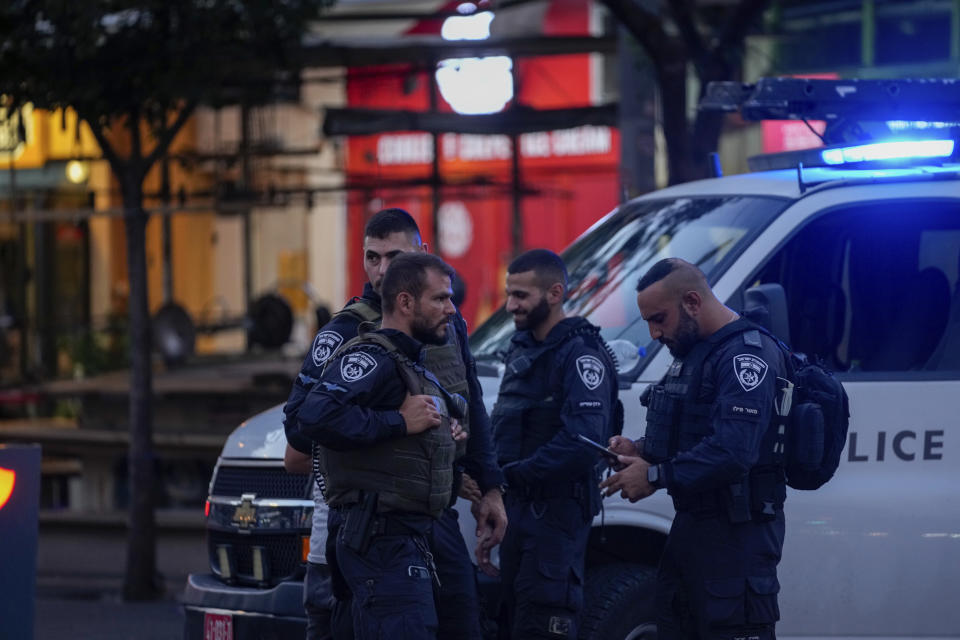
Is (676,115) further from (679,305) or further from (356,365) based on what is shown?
(356,365)

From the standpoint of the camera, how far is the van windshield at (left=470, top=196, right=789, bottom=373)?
5.50 m

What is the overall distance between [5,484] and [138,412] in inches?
166

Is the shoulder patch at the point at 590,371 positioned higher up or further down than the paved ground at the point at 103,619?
higher up

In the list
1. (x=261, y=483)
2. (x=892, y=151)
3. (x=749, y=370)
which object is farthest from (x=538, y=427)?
(x=892, y=151)

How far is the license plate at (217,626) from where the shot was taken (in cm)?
548

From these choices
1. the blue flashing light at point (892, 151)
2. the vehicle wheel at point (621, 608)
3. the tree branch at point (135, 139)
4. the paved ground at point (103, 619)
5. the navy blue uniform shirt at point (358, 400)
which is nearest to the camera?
the navy blue uniform shirt at point (358, 400)

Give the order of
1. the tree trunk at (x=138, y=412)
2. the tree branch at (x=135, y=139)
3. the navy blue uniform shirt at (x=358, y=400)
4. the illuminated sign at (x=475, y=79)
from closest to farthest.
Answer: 1. the navy blue uniform shirt at (x=358, y=400)
2. the tree branch at (x=135, y=139)
3. the tree trunk at (x=138, y=412)
4. the illuminated sign at (x=475, y=79)

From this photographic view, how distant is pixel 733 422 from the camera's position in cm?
447

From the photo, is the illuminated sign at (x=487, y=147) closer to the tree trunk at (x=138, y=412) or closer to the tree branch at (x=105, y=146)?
the tree branch at (x=105, y=146)

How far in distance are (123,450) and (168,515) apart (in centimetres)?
85

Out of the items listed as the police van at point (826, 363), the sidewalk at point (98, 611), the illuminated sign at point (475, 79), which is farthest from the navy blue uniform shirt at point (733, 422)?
the illuminated sign at point (475, 79)

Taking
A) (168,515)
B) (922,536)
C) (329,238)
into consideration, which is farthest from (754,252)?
(329,238)

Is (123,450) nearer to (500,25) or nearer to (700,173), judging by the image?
(700,173)

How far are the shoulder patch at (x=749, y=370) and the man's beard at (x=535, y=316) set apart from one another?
2.90 feet
